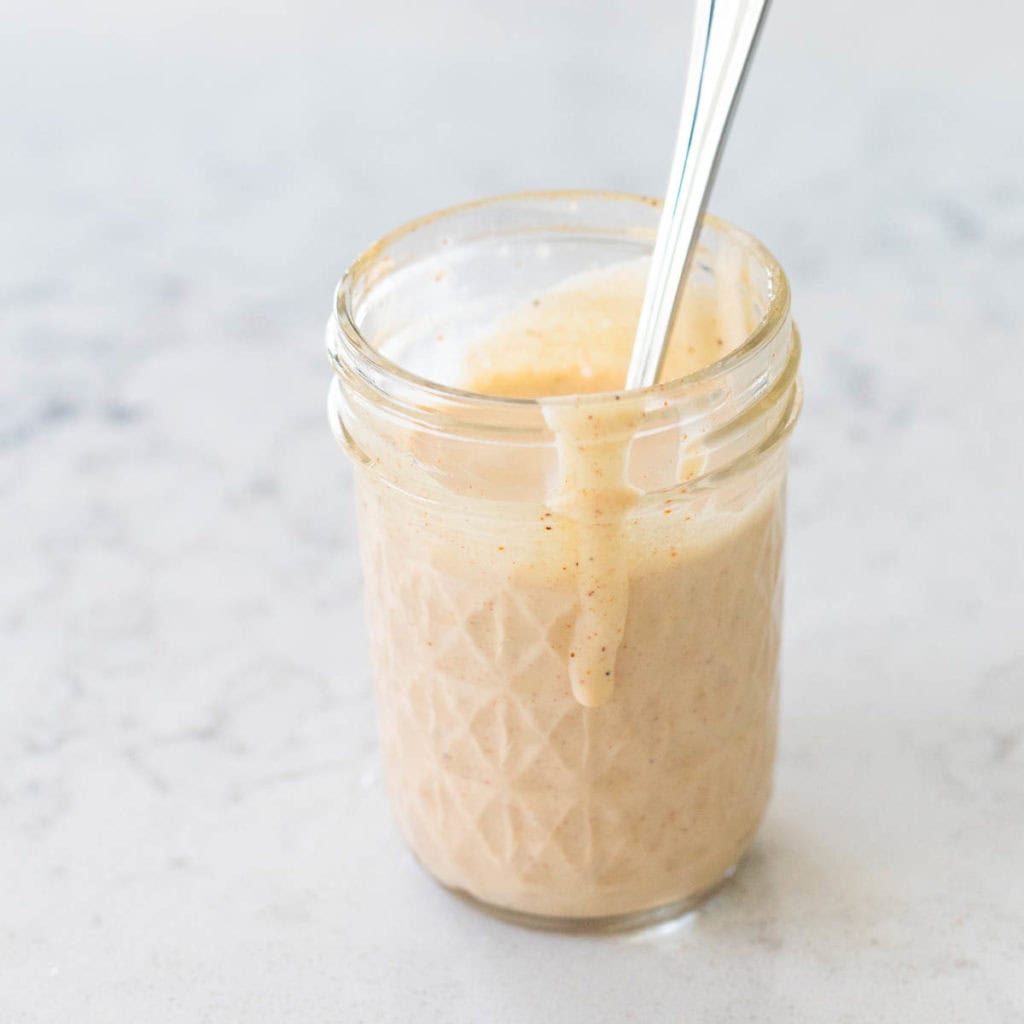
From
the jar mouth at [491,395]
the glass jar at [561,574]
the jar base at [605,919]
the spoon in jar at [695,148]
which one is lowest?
the jar base at [605,919]

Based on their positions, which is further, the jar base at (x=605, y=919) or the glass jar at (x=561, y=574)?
the jar base at (x=605, y=919)

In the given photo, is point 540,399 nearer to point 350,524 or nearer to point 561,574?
point 561,574

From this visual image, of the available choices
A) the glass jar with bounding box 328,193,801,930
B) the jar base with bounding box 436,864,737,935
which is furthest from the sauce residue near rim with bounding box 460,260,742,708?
the jar base with bounding box 436,864,737,935

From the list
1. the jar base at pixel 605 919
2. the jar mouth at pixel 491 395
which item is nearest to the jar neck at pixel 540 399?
the jar mouth at pixel 491 395

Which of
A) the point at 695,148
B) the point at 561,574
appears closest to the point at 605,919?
the point at 561,574

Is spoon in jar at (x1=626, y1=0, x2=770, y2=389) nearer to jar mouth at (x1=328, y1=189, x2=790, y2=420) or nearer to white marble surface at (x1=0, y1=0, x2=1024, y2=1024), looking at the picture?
jar mouth at (x1=328, y1=189, x2=790, y2=420)

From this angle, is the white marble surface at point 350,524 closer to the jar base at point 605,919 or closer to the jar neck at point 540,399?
the jar base at point 605,919
